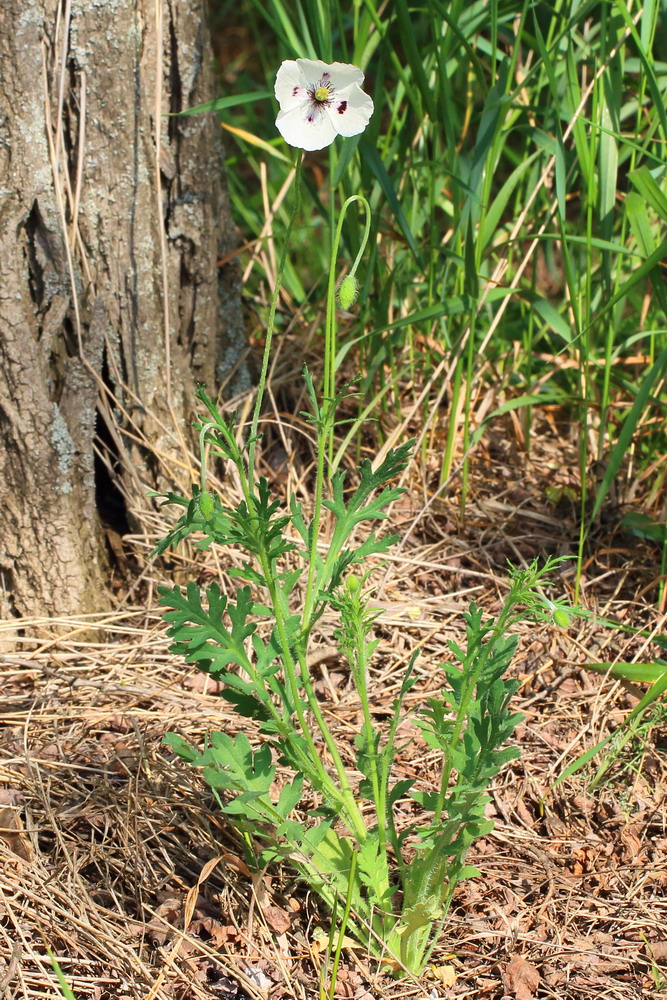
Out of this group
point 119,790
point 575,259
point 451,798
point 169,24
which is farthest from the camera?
point 575,259

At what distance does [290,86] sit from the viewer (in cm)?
122

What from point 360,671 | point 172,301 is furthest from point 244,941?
point 172,301

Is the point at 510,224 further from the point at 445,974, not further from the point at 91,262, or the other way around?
the point at 445,974

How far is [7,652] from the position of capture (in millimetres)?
1946

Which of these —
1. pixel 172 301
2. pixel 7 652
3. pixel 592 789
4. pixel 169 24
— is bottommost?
pixel 592 789

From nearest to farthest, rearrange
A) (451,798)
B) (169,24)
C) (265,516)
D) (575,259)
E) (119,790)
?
→ (265,516), (451,798), (119,790), (169,24), (575,259)

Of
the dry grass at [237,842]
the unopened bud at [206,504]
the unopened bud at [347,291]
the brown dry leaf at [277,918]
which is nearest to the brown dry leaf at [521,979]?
the dry grass at [237,842]

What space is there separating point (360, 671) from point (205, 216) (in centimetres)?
115

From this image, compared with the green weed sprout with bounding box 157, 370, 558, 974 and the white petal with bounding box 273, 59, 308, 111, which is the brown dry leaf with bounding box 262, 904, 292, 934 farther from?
the white petal with bounding box 273, 59, 308, 111

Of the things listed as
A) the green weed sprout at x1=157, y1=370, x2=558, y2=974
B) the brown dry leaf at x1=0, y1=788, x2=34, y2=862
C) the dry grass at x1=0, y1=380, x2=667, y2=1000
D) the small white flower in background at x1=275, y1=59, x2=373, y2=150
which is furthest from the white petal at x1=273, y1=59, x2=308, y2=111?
the brown dry leaf at x1=0, y1=788, x2=34, y2=862

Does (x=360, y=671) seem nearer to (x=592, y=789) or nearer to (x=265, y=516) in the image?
(x=265, y=516)

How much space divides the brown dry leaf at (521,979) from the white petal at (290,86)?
1.29m

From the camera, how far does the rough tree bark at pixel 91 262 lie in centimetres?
178

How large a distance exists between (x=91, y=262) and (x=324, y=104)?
2.72ft
